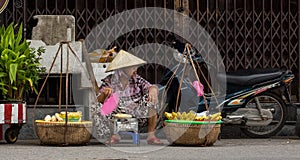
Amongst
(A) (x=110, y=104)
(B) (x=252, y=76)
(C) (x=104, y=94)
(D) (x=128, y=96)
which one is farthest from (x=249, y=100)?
(C) (x=104, y=94)

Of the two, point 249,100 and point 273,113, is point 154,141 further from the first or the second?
point 273,113

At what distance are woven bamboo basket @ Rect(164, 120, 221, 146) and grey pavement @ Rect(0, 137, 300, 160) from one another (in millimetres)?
119

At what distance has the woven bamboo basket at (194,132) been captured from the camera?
8992 millimetres

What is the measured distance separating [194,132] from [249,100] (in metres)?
1.54

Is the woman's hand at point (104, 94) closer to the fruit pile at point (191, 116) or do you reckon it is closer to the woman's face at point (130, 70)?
the woman's face at point (130, 70)

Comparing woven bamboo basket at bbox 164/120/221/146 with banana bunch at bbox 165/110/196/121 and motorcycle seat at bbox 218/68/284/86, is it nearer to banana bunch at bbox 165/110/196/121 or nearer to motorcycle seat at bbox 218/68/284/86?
banana bunch at bbox 165/110/196/121

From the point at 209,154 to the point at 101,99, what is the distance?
5.67 feet

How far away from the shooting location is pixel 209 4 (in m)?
11.3

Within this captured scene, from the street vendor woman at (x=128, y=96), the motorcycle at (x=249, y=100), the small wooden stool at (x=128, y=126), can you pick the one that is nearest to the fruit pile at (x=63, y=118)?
the street vendor woman at (x=128, y=96)

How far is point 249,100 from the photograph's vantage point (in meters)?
10.2

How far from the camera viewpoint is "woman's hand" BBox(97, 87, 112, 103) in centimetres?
901

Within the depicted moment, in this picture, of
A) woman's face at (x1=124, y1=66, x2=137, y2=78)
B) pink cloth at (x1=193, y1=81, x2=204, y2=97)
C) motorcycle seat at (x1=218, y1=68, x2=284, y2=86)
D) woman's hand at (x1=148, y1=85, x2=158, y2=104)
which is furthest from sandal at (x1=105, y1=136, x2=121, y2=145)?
motorcycle seat at (x1=218, y1=68, x2=284, y2=86)

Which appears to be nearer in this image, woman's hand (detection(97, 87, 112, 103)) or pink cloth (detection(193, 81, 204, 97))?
woman's hand (detection(97, 87, 112, 103))

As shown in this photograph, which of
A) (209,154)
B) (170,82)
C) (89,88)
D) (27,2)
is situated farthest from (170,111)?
(27,2)
